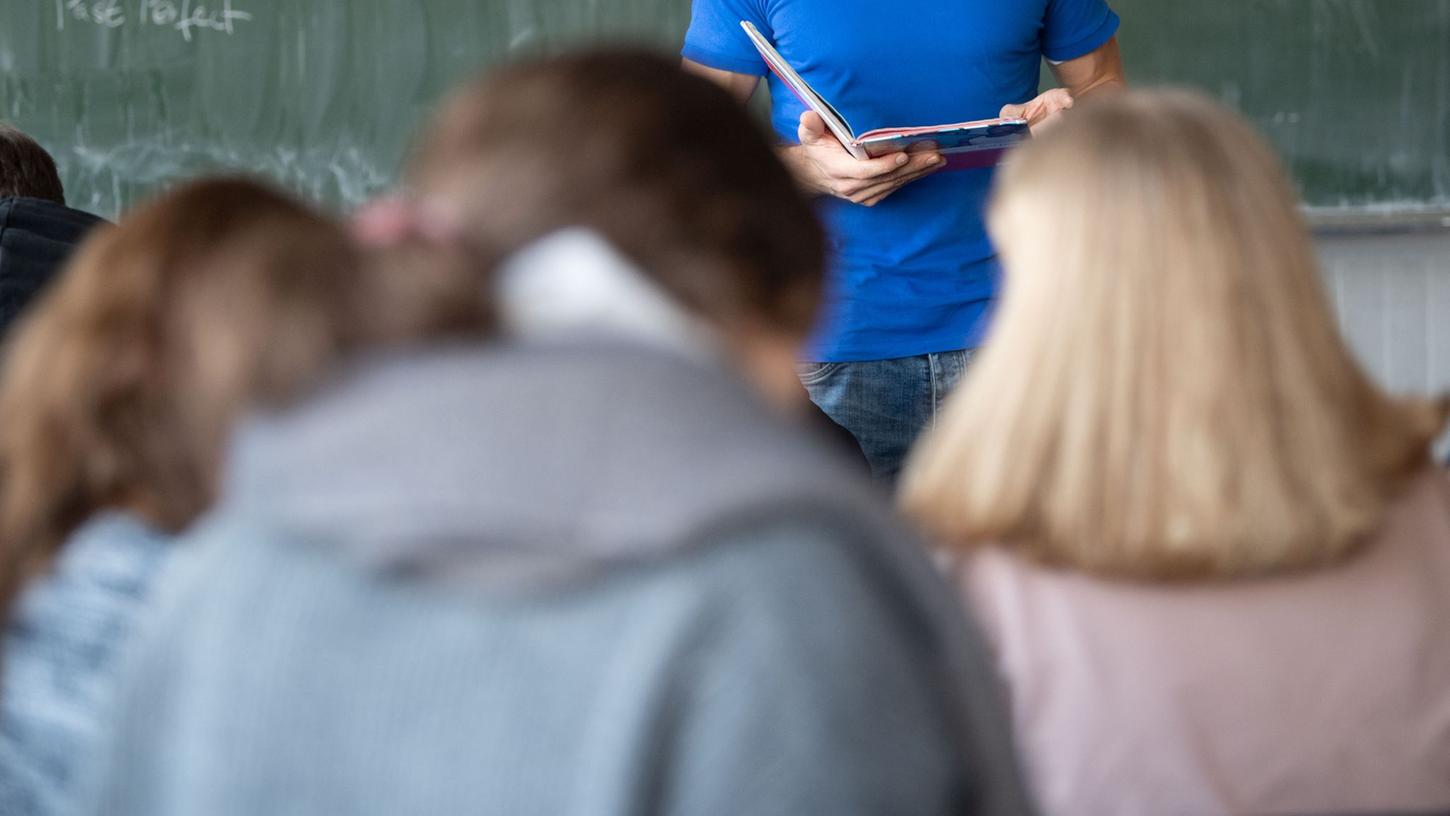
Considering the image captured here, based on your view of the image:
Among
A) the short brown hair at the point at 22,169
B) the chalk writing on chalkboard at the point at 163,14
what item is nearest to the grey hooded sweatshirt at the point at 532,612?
the short brown hair at the point at 22,169

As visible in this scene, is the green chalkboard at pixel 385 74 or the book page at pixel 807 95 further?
the green chalkboard at pixel 385 74

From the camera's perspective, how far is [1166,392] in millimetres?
1084

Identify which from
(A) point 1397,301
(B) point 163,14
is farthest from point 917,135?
(B) point 163,14

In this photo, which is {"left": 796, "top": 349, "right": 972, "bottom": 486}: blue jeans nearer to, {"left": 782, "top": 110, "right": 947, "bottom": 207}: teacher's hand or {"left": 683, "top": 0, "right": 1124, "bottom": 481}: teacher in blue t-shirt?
{"left": 683, "top": 0, "right": 1124, "bottom": 481}: teacher in blue t-shirt

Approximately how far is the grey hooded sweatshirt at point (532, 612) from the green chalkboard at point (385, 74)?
267cm

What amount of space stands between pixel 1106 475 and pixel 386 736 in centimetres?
61

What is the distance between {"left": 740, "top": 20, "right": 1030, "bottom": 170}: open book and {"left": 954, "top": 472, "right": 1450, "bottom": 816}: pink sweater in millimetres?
1097

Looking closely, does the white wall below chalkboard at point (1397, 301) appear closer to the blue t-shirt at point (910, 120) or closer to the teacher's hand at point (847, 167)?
the blue t-shirt at point (910, 120)

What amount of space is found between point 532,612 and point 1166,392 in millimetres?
598

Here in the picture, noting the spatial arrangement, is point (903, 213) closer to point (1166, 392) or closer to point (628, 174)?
point (1166, 392)

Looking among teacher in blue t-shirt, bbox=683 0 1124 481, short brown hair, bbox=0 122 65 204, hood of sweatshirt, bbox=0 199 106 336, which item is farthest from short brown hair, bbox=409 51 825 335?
short brown hair, bbox=0 122 65 204

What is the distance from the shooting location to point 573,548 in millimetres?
669

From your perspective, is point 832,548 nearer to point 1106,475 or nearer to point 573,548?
point 573,548

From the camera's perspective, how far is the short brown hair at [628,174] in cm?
82
